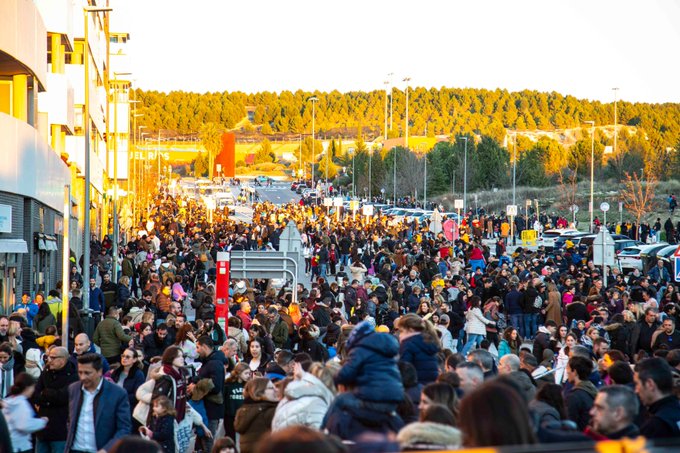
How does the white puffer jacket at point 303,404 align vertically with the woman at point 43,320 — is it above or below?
above

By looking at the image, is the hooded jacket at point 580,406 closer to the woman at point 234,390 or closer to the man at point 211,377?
the woman at point 234,390

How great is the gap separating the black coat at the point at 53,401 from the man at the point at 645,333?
33.0ft

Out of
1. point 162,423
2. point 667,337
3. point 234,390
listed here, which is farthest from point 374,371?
point 667,337

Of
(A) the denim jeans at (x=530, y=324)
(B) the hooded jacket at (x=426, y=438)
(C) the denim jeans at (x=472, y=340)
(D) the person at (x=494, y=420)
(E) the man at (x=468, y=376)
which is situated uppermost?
(D) the person at (x=494, y=420)

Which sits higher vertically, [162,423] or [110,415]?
[110,415]

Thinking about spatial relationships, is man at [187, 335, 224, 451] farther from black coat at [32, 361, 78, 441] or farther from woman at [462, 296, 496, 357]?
woman at [462, 296, 496, 357]

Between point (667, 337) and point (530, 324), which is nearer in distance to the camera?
point (667, 337)

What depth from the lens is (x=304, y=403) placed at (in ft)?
28.8

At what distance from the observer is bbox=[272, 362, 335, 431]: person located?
8711 millimetres

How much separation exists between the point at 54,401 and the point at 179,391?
133 cm

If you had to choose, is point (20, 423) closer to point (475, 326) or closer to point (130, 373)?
point (130, 373)

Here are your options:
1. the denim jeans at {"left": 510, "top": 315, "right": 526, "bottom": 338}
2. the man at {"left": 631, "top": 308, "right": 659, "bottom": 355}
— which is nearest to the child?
the man at {"left": 631, "top": 308, "right": 659, "bottom": 355}

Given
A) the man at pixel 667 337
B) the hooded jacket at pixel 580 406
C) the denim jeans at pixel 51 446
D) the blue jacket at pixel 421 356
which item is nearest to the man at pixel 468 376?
the blue jacket at pixel 421 356

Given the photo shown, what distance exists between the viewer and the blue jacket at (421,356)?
10.2 metres
